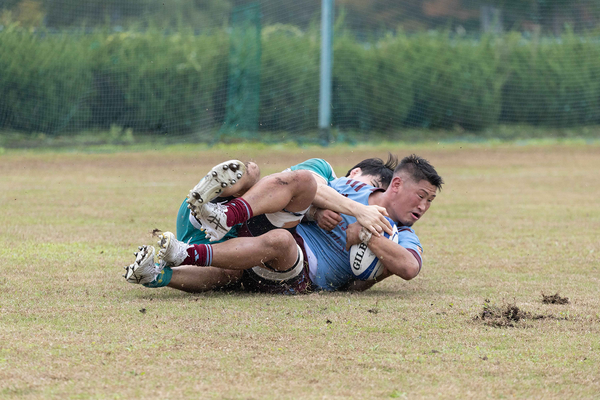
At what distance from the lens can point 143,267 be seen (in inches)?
164

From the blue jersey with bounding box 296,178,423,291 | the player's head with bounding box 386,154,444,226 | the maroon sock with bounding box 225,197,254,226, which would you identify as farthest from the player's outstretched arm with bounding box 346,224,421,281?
the maroon sock with bounding box 225,197,254,226

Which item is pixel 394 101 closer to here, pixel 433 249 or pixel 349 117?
pixel 349 117

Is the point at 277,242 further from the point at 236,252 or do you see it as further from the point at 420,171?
the point at 420,171

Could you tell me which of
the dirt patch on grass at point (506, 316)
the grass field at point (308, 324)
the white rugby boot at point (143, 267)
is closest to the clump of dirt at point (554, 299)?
the grass field at point (308, 324)

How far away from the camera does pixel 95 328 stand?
371 cm

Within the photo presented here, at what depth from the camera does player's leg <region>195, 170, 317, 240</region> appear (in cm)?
421

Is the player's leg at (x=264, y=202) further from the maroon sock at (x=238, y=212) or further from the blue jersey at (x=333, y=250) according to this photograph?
the blue jersey at (x=333, y=250)

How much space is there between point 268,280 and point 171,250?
76 cm

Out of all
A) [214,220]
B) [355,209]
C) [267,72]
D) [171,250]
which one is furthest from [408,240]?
[267,72]

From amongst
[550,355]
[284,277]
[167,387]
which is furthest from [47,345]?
[550,355]

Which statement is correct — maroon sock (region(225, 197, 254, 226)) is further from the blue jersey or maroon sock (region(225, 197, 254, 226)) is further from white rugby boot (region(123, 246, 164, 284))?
the blue jersey

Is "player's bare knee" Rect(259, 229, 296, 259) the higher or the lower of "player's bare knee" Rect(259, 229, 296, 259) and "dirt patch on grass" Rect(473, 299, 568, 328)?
the higher

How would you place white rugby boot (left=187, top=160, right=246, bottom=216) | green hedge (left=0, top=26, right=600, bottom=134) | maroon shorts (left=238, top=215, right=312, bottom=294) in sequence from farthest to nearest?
1. green hedge (left=0, top=26, right=600, bottom=134)
2. maroon shorts (left=238, top=215, right=312, bottom=294)
3. white rugby boot (left=187, top=160, right=246, bottom=216)

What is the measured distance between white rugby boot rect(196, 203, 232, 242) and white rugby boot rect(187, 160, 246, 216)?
0.04 m
